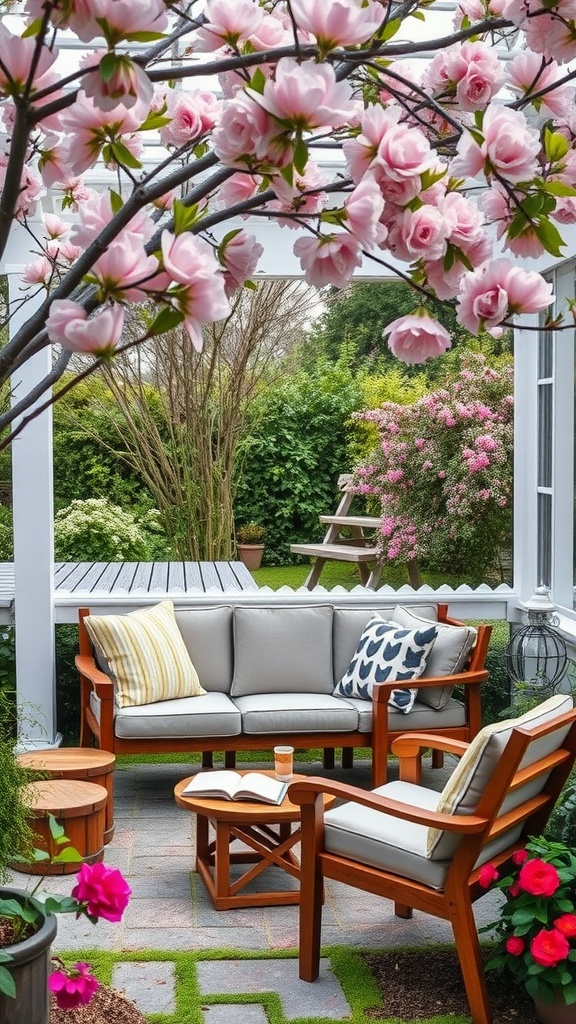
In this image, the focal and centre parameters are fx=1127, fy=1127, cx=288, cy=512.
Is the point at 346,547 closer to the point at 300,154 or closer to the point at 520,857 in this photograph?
the point at 520,857

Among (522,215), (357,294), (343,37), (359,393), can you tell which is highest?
(357,294)

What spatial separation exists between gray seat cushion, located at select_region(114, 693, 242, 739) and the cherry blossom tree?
426 cm

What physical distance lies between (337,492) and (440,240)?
11641 millimetres

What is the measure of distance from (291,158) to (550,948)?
2633 mm

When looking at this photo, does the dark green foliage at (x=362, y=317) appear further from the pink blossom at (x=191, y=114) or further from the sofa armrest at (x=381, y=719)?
the pink blossom at (x=191, y=114)

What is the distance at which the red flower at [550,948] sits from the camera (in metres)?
2.98

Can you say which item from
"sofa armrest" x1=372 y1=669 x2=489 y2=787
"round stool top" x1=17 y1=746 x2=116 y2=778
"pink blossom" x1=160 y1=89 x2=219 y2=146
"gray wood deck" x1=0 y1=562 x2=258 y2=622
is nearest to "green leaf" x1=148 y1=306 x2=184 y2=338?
"pink blossom" x1=160 y1=89 x2=219 y2=146

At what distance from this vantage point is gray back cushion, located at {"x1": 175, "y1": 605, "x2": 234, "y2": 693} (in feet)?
19.3

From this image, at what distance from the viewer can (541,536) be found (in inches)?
257

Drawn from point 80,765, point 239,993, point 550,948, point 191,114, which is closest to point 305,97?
point 191,114

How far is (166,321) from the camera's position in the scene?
2.66 ft

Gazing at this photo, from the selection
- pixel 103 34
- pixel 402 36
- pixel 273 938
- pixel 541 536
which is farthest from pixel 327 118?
pixel 541 536

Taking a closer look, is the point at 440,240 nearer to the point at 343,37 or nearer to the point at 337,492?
the point at 343,37

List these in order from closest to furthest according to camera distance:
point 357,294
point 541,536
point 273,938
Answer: point 273,938, point 541,536, point 357,294
